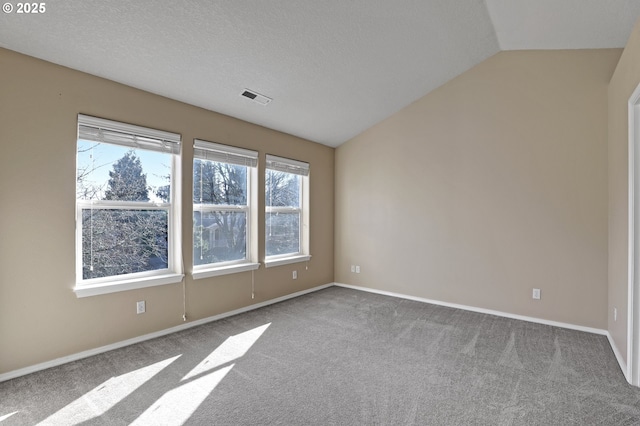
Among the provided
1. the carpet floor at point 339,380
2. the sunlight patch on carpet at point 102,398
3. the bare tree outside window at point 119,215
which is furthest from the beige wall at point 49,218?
the sunlight patch on carpet at point 102,398

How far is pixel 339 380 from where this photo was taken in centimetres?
235

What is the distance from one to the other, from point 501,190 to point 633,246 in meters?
1.65

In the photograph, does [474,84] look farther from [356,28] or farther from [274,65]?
[274,65]

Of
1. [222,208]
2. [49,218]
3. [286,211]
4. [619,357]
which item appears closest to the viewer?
[49,218]

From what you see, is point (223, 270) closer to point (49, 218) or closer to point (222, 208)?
point (222, 208)

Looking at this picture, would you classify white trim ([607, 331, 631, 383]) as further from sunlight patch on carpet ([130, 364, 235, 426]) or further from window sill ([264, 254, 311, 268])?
window sill ([264, 254, 311, 268])

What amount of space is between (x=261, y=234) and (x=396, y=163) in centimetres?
230

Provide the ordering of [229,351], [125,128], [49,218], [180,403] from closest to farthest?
[180,403], [49,218], [229,351], [125,128]

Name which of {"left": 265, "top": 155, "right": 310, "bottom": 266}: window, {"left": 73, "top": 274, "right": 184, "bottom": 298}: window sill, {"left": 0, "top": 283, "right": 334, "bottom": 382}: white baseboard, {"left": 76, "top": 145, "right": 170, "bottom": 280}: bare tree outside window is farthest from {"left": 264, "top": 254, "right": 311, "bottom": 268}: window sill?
{"left": 76, "top": 145, "right": 170, "bottom": 280}: bare tree outside window

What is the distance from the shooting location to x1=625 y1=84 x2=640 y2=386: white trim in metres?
2.30

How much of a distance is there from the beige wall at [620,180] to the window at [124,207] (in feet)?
13.4

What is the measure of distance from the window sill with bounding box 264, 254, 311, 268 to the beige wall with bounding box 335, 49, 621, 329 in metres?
1.04

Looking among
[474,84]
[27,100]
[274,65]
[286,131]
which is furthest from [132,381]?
[474,84]

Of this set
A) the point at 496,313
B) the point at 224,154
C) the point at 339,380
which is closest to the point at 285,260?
the point at 224,154
